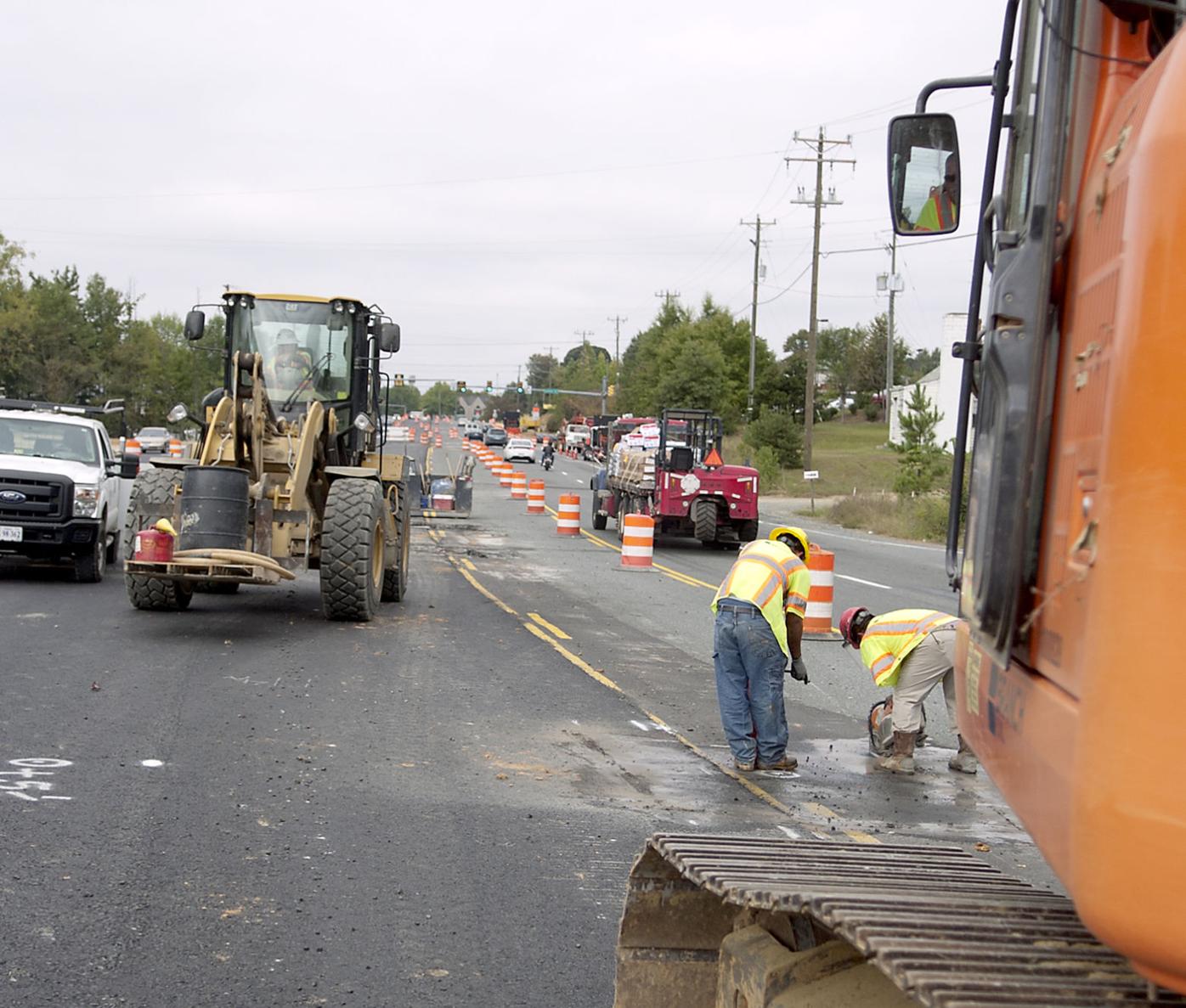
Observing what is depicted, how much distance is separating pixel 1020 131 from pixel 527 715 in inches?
291

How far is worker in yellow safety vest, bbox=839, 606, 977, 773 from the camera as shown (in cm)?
907

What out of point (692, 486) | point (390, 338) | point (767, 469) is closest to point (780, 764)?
point (390, 338)

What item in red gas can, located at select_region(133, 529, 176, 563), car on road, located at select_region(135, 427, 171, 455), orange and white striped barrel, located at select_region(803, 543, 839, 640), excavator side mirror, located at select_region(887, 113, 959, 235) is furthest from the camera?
car on road, located at select_region(135, 427, 171, 455)

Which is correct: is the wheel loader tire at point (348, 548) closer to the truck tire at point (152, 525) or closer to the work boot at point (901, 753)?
the truck tire at point (152, 525)

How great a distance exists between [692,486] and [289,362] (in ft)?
41.0

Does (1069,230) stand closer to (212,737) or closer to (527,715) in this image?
(212,737)

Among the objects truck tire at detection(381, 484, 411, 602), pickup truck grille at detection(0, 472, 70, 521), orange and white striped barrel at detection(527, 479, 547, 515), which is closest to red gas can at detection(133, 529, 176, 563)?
truck tire at detection(381, 484, 411, 602)

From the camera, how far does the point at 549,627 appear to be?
1533 cm

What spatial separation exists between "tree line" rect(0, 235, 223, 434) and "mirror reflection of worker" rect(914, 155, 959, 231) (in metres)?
58.5

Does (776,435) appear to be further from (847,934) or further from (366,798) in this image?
(847,934)

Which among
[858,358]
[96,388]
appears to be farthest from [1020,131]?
[858,358]

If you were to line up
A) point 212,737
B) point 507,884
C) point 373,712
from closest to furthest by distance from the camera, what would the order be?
point 507,884
point 212,737
point 373,712

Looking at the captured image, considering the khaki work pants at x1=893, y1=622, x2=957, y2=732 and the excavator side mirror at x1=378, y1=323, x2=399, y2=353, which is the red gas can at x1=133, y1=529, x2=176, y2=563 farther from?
the khaki work pants at x1=893, y1=622, x2=957, y2=732

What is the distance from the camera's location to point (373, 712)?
10.1m
